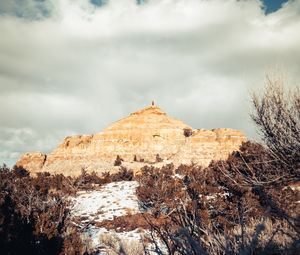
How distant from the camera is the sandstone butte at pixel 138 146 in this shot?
5128cm

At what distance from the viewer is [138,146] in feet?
188

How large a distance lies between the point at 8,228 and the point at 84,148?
47287 millimetres

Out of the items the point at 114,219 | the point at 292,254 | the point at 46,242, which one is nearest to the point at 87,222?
the point at 114,219

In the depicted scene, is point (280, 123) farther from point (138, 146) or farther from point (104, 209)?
point (138, 146)

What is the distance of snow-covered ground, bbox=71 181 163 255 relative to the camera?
15.5 metres

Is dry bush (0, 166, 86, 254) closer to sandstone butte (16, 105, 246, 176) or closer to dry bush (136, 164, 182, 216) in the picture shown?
dry bush (136, 164, 182, 216)

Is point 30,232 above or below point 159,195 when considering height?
below

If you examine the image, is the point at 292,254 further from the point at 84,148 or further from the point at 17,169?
the point at 84,148

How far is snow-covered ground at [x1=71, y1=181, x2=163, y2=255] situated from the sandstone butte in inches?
940

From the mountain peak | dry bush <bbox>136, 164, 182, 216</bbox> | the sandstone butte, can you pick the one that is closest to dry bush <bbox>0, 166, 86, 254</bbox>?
dry bush <bbox>136, 164, 182, 216</bbox>

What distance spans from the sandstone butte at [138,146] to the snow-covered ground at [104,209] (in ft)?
78.3

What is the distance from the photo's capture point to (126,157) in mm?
55188

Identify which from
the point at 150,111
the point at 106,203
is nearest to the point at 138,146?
the point at 150,111

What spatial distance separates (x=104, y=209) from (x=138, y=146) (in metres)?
36.4
